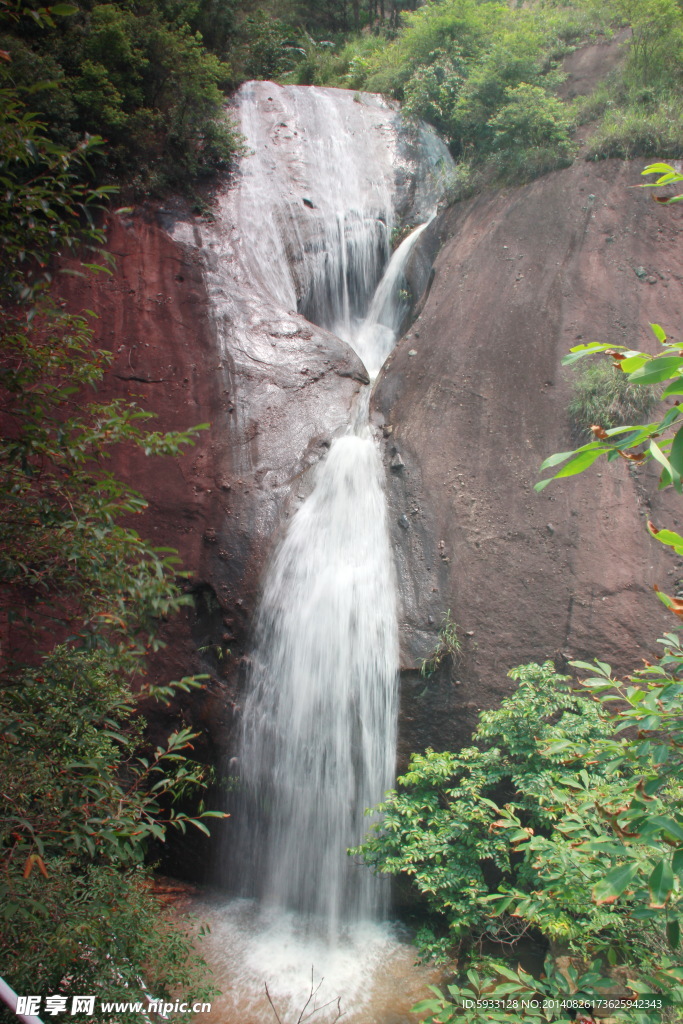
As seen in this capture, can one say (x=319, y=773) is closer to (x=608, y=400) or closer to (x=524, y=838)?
(x=524, y=838)

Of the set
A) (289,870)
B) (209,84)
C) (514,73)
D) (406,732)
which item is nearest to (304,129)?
(209,84)

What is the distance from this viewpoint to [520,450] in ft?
Answer: 22.0

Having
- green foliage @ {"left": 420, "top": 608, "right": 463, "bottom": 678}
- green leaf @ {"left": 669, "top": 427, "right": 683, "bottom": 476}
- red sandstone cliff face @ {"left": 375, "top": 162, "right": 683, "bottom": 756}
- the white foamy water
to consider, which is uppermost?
red sandstone cliff face @ {"left": 375, "top": 162, "right": 683, "bottom": 756}

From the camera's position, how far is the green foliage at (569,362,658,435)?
255 inches

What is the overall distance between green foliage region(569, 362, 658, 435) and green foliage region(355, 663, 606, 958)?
272 centimetres

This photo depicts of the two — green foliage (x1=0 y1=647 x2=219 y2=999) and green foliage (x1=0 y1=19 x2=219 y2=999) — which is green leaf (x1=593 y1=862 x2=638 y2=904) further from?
green foliage (x1=0 y1=647 x2=219 y2=999)

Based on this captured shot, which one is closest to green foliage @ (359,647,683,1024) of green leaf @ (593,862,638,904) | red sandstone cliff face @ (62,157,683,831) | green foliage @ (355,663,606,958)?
green foliage @ (355,663,606,958)

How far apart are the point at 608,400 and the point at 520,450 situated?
979mm

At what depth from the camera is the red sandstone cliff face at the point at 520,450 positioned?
584 centimetres

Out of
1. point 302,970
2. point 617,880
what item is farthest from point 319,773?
point 617,880

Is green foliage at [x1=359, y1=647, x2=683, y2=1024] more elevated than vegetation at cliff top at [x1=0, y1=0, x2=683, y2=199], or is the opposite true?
vegetation at cliff top at [x1=0, y1=0, x2=683, y2=199]

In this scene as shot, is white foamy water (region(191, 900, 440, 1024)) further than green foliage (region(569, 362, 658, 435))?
No

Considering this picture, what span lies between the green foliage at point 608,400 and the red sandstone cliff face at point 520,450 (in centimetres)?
19

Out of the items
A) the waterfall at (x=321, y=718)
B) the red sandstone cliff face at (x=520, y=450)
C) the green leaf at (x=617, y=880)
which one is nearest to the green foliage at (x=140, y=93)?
the red sandstone cliff face at (x=520, y=450)
